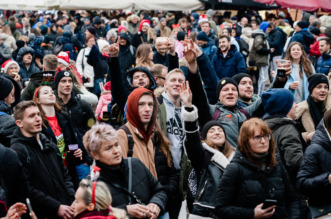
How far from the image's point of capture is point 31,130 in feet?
15.4

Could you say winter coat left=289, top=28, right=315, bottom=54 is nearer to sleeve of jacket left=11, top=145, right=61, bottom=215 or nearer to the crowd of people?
the crowd of people

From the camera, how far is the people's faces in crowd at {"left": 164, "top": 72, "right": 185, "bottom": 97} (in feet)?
18.1

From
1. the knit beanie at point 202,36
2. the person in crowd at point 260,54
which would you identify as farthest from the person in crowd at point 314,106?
the person in crowd at point 260,54

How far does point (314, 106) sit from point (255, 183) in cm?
255

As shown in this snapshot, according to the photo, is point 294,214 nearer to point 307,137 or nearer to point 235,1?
point 307,137

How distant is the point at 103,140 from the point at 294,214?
168 cm

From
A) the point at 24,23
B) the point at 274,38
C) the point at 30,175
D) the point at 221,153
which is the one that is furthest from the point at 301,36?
the point at 24,23

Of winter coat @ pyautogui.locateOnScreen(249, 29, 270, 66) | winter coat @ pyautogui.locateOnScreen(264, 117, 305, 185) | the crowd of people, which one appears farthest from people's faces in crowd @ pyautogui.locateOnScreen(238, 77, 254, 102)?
winter coat @ pyautogui.locateOnScreen(249, 29, 270, 66)

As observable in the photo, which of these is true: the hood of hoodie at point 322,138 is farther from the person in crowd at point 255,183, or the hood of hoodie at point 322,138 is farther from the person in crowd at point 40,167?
the person in crowd at point 40,167

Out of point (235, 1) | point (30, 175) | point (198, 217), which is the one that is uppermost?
point (235, 1)

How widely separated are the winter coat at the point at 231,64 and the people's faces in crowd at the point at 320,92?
10.4 ft

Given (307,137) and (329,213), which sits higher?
(307,137)

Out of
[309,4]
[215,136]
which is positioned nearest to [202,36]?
[215,136]

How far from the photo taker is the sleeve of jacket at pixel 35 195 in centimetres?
456
